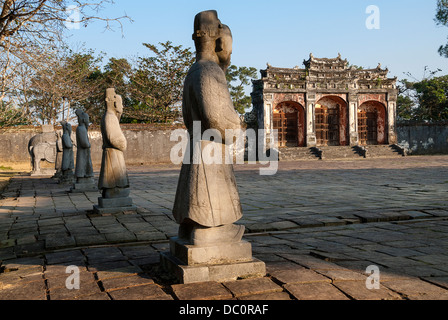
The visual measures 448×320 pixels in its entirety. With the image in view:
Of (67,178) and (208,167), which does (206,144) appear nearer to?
(208,167)

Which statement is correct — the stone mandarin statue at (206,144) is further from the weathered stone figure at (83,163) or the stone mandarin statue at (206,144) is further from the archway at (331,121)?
the archway at (331,121)

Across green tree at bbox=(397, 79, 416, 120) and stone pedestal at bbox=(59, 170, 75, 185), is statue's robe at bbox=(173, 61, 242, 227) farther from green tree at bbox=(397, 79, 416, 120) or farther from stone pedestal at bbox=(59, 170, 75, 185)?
green tree at bbox=(397, 79, 416, 120)

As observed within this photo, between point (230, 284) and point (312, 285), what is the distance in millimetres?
531

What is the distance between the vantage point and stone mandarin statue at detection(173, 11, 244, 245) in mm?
2826

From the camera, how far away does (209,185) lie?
2885mm

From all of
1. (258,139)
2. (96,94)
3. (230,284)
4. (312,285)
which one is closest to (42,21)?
(230,284)

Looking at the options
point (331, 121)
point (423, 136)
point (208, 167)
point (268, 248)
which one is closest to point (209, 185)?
point (208, 167)

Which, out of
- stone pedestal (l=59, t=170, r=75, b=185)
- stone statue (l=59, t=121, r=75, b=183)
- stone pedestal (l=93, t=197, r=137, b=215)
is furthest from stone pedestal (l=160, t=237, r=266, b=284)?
stone statue (l=59, t=121, r=75, b=183)

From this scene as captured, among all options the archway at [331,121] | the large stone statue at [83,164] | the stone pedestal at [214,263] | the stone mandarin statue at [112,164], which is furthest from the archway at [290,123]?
the stone pedestal at [214,263]

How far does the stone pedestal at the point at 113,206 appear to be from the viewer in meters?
6.03

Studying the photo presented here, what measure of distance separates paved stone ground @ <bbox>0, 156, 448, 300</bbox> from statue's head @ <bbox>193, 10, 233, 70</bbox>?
1.64m

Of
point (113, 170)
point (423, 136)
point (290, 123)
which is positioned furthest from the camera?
point (423, 136)

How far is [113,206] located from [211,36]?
3.87m

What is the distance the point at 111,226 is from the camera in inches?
200
